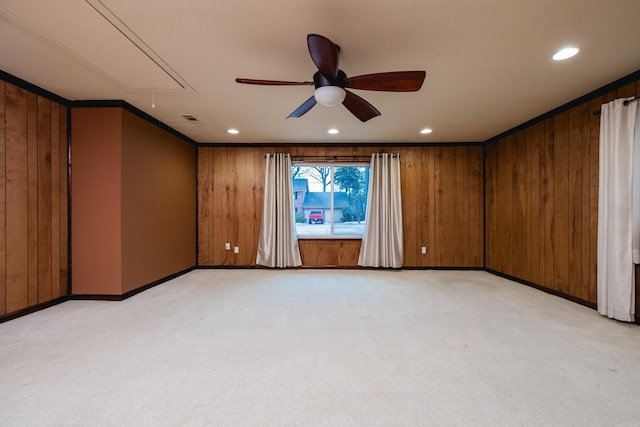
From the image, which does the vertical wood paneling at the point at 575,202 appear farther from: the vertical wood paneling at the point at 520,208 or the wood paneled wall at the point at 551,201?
the vertical wood paneling at the point at 520,208

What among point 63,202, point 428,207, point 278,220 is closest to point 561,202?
point 428,207

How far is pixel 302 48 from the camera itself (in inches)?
84.4

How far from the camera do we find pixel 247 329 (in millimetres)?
2461

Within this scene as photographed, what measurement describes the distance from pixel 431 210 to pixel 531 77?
2738 mm

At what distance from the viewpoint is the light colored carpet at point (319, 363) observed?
144 cm

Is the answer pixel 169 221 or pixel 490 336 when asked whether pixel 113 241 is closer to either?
pixel 169 221

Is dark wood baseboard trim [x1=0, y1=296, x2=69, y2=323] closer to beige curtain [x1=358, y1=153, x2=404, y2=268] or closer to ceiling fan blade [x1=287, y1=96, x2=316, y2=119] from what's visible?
ceiling fan blade [x1=287, y1=96, x2=316, y2=119]

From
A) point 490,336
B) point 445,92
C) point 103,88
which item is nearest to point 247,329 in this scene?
point 490,336

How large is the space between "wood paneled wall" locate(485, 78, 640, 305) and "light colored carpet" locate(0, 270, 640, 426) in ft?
1.63

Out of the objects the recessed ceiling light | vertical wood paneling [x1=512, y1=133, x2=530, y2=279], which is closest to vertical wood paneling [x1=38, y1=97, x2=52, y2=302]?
the recessed ceiling light

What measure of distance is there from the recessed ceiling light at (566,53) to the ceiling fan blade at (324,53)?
1852 millimetres

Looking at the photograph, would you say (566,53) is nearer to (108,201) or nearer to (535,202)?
(535,202)

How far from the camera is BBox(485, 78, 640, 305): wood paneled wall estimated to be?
120 inches

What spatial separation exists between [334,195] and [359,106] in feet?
9.87
